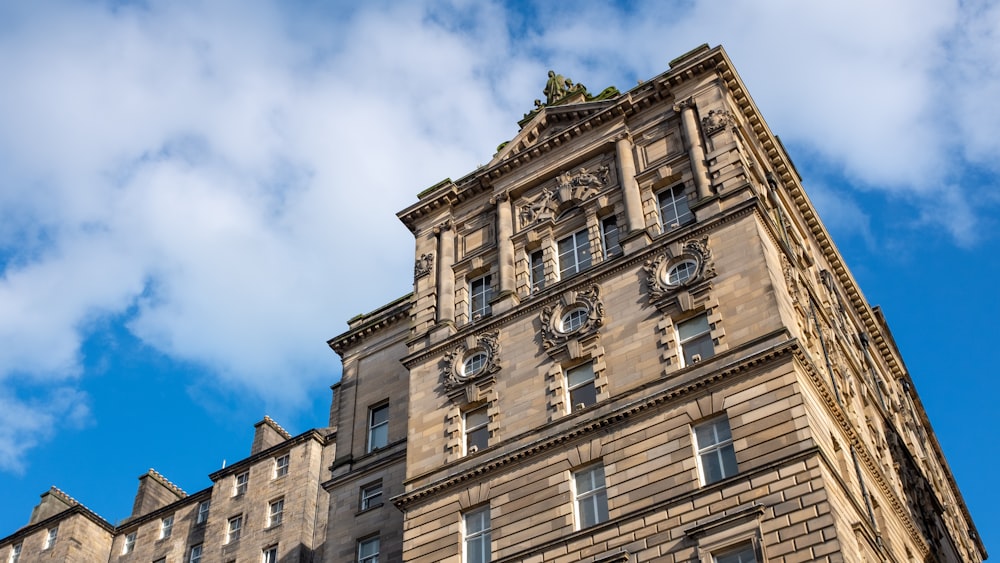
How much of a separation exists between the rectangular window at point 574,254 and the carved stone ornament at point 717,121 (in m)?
6.26

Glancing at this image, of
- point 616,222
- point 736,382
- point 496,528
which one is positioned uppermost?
point 616,222

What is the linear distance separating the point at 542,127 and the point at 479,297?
8517 millimetres

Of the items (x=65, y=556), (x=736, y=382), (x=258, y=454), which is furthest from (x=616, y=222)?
(x=65, y=556)

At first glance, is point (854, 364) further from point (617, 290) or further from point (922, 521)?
point (617, 290)

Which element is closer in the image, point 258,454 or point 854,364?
point 854,364

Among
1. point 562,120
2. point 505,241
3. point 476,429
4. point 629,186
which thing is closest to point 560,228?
point 505,241

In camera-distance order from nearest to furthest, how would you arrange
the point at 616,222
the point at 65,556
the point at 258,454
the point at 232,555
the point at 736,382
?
the point at 736,382, the point at 616,222, the point at 232,555, the point at 258,454, the point at 65,556

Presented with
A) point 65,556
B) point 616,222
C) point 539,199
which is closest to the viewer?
point 616,222

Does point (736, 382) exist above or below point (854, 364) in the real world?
below

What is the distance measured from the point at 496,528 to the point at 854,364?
62.5 feet

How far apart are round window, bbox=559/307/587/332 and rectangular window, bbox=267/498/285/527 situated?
81.8ft

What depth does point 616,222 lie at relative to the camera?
47.3 metres

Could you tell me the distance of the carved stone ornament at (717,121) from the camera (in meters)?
46.7

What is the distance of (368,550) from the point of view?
49.2 metres
